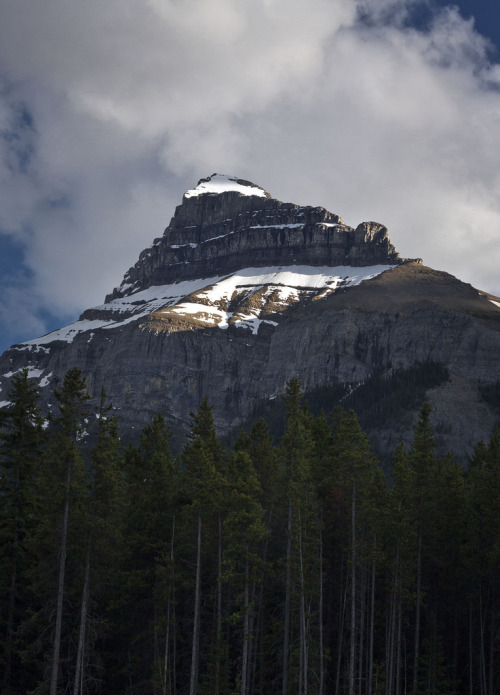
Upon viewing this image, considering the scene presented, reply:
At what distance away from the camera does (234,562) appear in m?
40.9

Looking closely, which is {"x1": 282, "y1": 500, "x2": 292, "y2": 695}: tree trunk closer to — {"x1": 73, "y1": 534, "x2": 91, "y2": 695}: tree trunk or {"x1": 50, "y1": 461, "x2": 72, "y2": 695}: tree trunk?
{"x1": 73, "y1": 534, "x2": 91, "y2": 695}: tree trunk

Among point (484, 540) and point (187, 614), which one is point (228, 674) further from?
point (484, 540)

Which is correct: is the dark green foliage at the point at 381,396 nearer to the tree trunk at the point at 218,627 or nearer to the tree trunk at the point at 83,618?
the tree trunk at the point at 218,627

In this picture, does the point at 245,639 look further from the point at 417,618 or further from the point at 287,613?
the point at 417,618

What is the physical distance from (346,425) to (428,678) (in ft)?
49.3

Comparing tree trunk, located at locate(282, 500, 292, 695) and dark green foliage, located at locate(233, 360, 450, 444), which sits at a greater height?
dark green foliage, located at locate(233, 360, 450, 444)

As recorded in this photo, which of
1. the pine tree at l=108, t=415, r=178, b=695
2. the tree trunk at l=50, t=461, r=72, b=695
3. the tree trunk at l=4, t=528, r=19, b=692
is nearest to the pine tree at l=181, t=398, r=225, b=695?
the pine tree at l=108, t=415, r=178, b=695

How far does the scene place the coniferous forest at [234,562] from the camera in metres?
39.2

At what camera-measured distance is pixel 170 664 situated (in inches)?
1784

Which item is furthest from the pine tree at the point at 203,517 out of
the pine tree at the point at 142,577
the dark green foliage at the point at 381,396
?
the dark green foliage at the point at 381,396

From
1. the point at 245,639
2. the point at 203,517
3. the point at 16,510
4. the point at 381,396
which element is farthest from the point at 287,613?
the point at 381,396

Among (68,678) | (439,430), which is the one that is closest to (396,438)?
(439,430)

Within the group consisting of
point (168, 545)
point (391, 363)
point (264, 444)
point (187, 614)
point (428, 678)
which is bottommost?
point (428, 678)

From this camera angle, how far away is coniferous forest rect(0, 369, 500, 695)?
39.2m
